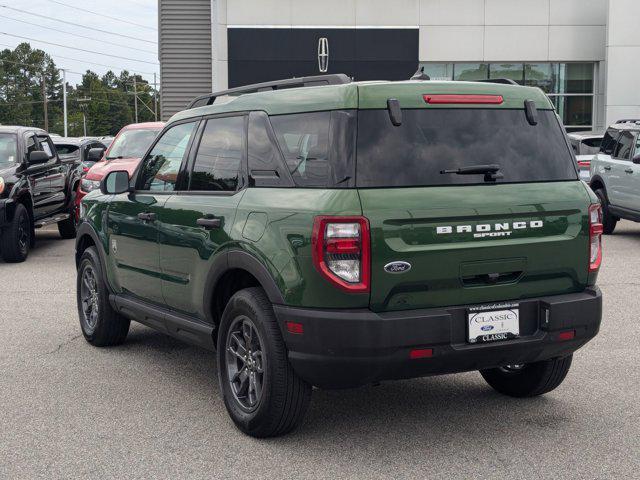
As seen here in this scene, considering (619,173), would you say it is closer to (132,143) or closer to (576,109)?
(132,143)

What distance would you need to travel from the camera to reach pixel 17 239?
43.4 feet

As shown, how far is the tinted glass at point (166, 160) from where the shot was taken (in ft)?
20.7

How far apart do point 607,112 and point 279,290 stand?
27.6 m

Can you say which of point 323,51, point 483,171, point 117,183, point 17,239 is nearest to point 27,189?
point 17,239

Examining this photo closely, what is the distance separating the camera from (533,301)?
16.4 feet

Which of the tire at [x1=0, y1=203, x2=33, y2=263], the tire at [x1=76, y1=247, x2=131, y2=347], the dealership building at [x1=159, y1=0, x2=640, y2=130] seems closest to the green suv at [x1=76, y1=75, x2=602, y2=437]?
the tire at [x1=76, y1=247, x2=131, y2=347]

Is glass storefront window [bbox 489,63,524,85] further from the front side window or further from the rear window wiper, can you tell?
the rear window wiper

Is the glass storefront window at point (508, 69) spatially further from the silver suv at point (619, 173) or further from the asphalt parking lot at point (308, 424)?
the asphalt parking lot at point (308, 424)

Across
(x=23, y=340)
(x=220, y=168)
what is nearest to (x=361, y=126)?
(x=220, y=168)

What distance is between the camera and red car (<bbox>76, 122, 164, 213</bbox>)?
1480cm

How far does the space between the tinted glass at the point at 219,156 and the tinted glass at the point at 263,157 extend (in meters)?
0.13

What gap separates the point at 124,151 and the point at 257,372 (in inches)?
425

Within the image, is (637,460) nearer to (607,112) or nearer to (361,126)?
(361,126)

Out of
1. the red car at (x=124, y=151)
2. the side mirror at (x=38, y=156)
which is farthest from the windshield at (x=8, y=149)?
the red car at (x=124, y=151)
